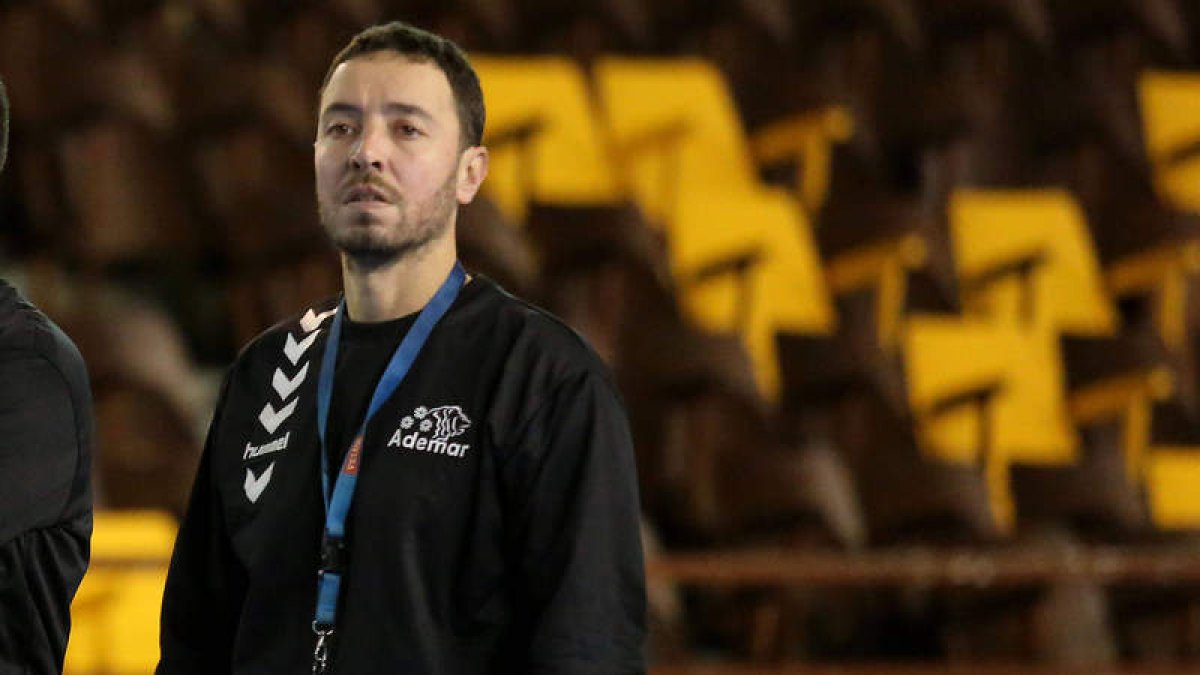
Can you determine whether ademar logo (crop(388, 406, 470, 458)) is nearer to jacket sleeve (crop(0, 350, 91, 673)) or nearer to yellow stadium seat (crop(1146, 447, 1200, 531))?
jacket sleeve (crop(0, 350, 91, 673))

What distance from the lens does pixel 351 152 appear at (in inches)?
47.4

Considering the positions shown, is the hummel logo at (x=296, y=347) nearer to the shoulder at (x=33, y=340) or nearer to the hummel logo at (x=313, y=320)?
the hummel logo at (x=313, y=320)

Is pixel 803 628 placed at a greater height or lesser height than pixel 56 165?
lesser

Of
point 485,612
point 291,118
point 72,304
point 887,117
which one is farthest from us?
point 887,117

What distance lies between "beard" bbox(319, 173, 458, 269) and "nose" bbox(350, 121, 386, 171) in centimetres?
2

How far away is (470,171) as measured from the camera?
4.07 ft

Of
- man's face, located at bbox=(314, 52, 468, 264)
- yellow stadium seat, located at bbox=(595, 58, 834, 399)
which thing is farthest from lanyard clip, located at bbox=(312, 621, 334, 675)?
yellow stadium seat, located at bbox=(595, 58, 834, 399)

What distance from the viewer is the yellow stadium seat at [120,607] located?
8.16ft

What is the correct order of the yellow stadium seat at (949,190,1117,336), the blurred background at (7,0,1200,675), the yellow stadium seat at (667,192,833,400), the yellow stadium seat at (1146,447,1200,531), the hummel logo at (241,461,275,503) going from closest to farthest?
1. the hummel logo at (241,461,275,503)
2. the blurred background at (7,0,1200,675)
3. the yellow stadium seat at (667,192,833,400)
4. the yellow stadium seat at (1146,447,1200,531)
5. the yellow stadium seat at (949,190,1117,336)

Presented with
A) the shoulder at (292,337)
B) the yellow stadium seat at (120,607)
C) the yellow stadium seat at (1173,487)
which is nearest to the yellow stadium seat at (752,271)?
the yellow stadium seat at (1173,487)

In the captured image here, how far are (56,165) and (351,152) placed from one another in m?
A: 2.05

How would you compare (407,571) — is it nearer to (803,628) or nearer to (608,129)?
(803,628)

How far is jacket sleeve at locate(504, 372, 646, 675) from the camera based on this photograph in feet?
3.68

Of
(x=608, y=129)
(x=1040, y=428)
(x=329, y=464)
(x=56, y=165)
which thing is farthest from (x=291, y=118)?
(x=329, y=464)
